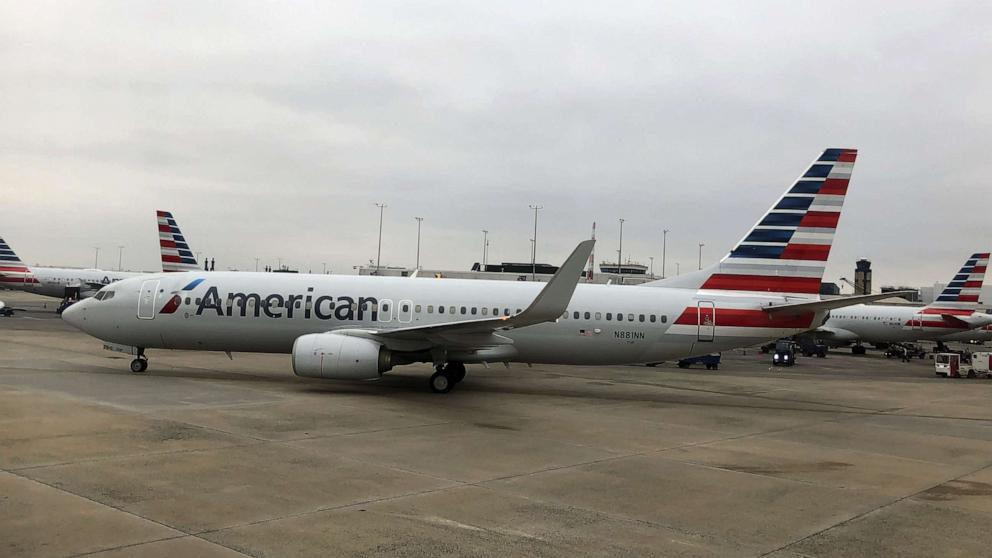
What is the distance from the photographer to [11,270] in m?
65.9

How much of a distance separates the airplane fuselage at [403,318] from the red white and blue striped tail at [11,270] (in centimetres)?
5318

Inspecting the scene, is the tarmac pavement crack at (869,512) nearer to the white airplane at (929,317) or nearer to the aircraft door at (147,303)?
the aircraft door at (147,303)

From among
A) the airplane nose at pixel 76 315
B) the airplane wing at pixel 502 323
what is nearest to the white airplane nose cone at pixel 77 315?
the airplane nose at pixel 76 315

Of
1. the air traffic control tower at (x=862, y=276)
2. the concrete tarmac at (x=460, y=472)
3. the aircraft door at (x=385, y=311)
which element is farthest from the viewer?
the air traffic control tower at (x=862, y=276)

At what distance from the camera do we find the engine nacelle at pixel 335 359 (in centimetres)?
1856

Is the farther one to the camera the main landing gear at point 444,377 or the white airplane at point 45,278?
the white airplane at point 45,278

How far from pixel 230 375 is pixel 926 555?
1947 cm

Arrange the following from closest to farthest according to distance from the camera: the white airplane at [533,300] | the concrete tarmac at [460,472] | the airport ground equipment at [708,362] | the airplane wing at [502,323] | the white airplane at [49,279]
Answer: the concrete tarmac at [460,472]
the airplane wing at [502,323]
the white airplane at [533,300]
the airport ground equipment at [708,362]
the white airplane at [49,279]

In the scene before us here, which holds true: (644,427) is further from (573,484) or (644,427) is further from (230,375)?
(230,375)

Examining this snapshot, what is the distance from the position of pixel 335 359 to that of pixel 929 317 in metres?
48.7

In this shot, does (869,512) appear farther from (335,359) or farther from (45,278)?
(45,278)

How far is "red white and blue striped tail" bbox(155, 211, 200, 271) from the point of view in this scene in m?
50.4

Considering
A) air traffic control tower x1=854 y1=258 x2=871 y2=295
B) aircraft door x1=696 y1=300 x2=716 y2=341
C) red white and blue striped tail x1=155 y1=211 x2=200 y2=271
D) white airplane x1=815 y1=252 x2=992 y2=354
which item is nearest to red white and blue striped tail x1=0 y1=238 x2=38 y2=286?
red white and blue striped tail x1=155 y1=211 x2=200 y2=271

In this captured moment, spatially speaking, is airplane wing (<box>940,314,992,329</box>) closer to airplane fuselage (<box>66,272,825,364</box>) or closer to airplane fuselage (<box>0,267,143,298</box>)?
airplane fuselage (<box>66,272,825,364</box>)
